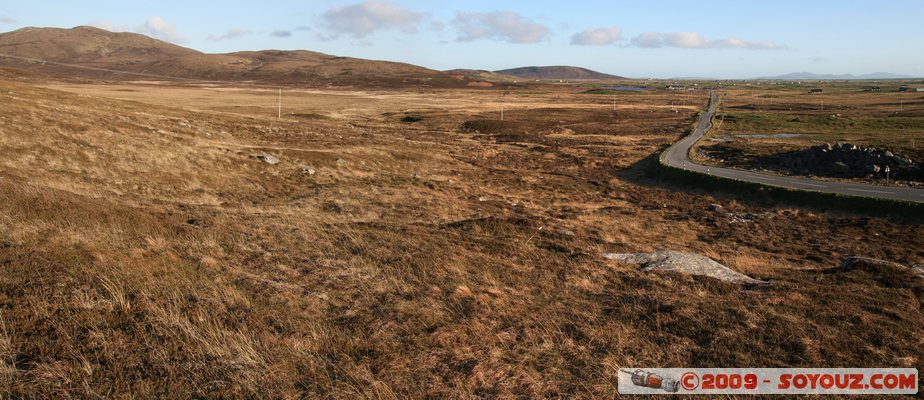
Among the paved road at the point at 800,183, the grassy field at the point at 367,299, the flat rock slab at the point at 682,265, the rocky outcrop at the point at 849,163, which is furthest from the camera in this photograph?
the rocky outcrop at the point at 849,163

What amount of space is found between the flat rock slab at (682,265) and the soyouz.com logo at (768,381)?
19.6 ft

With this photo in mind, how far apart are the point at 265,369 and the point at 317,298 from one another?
3.01 meters

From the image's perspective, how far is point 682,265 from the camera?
14797mm

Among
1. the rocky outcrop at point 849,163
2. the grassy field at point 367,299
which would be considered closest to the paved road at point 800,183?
the rocky outcrop at point 849,163

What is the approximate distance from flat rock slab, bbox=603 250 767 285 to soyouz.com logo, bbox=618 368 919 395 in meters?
5.96

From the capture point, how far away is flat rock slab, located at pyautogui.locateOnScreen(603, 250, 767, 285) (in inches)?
555

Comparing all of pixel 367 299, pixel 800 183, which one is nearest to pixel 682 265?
pixel 367 299

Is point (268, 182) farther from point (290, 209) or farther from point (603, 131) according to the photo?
point (603, 131)

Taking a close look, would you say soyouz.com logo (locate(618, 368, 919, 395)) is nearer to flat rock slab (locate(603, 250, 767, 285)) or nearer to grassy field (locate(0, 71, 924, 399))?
grassy field (locate(0, 71, 924, 399))

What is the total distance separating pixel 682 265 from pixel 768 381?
25.1 ft

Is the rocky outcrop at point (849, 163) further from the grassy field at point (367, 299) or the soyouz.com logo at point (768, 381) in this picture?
the soyouz.com logo at point (768, 381)

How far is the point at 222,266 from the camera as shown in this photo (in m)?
11.0

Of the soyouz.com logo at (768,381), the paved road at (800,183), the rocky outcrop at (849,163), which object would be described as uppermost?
the rocky outcrop at (849,163)

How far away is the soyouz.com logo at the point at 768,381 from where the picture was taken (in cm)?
714
